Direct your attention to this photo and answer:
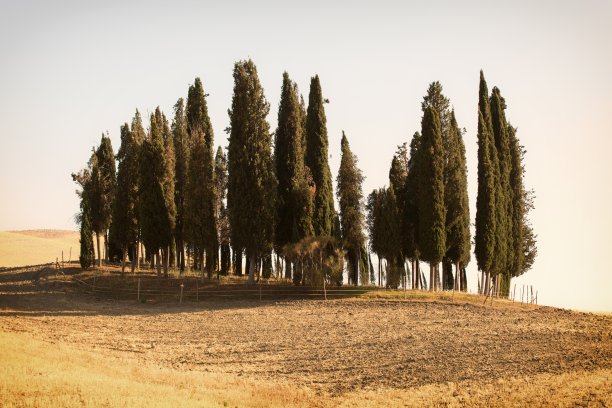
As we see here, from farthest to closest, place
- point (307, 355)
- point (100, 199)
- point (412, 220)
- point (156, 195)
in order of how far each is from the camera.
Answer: point (100, 199)
point (156, 195)
point (412, 220)
point (307, 355)

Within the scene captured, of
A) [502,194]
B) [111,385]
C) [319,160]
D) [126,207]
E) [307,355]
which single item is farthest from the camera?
[126,207]

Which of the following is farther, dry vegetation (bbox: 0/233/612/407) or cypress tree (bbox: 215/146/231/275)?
cypress tree (bbox: 215/146/231/275)

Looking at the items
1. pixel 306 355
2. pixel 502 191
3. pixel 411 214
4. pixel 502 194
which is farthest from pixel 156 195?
pixel 306 355

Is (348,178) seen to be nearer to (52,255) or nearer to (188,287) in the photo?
(188,287)

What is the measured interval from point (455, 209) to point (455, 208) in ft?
0.24

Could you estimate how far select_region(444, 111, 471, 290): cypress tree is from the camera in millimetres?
49031

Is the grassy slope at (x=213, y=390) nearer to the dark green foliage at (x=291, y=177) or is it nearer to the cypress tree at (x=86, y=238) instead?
the dark green foliage at (x=291, y=177)

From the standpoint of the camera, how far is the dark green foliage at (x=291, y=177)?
49.2 m

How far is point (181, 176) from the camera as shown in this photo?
5694 cm

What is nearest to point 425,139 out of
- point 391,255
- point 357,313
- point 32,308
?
point 391,255

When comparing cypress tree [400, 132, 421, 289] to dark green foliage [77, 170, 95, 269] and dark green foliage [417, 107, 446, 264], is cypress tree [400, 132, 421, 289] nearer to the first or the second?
dark green foliage [417, 107, 446, 264]

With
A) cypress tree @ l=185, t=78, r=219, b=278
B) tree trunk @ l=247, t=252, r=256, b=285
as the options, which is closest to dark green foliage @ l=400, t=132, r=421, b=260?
tree trunk @ l=247, t=252, r=256, b=285

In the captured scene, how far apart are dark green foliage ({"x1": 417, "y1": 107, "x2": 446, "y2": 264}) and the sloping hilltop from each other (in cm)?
541

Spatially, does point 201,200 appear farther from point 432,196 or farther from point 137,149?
point 432,196
